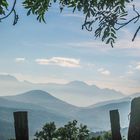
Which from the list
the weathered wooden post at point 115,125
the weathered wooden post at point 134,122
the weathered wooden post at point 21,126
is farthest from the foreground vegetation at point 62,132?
the weathered wooden post at point 21,126

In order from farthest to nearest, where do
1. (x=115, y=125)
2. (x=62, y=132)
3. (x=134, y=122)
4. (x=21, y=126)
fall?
(x=62, y=132)
(x=134, y=122)
(x=115, y=125)
(x=21, y=126)

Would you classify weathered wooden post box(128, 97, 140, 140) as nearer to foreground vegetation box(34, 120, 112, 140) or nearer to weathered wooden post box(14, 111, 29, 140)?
weathered wooden post box(14, 111, 29, 140)

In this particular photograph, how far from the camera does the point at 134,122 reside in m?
10.9

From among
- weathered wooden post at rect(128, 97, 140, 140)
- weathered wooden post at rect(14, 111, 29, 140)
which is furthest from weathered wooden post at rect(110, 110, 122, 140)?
weathered wooden post at rect(14, 111, 29, 140)

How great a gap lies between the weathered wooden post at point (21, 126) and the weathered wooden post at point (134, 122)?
125 inches

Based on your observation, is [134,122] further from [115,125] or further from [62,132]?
[62,132]

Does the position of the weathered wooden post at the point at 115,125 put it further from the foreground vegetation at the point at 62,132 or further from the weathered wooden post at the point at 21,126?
the foreground vegetation at the point at 62,132

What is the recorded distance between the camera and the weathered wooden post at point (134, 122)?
10373 millimetres

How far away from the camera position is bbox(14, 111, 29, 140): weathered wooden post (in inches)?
324

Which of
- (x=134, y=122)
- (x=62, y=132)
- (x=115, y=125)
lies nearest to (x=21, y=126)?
(x=115, y=125)

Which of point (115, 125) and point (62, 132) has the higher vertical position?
point (62, 132)

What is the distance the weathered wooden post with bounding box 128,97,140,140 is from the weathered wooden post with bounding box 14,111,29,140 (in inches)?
125

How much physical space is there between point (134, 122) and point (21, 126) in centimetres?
368

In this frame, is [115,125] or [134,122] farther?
[134,122]
